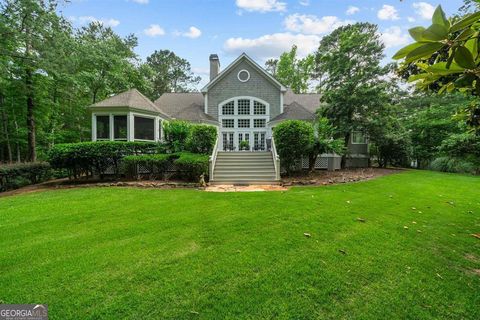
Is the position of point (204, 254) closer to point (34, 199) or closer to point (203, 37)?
point (34, 199)

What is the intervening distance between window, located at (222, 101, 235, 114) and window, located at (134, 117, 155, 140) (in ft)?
17.5

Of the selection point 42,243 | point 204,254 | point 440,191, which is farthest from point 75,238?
point 440,191

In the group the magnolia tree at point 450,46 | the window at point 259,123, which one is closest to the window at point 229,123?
the window at point 259,123

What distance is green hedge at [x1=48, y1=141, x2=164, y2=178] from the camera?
34.9 ft

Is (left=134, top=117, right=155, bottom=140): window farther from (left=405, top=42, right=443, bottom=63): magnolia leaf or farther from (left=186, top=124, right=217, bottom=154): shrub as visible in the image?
(left=405, top=42, right=443, bottom=63): magnolia leaf

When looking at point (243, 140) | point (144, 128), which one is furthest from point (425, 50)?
point (243, 140)

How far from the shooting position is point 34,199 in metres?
7.51

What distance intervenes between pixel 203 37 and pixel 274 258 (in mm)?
16774

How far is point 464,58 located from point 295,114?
15007mm

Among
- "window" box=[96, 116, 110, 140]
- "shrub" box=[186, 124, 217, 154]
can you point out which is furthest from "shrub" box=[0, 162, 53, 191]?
"shrub" box=[186, 124, 217, 154]

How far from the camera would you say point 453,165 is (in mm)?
16047

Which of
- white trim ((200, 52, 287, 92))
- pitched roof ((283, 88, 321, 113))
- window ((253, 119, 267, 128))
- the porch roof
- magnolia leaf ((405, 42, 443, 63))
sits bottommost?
magnolia leaf ((405, 42, 443, 63))

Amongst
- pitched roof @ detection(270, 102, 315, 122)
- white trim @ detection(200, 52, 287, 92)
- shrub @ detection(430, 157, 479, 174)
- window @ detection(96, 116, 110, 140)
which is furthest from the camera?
white trim @ detection(200, 52, 287, 92)

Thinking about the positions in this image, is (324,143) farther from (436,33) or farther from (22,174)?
(22,174)
